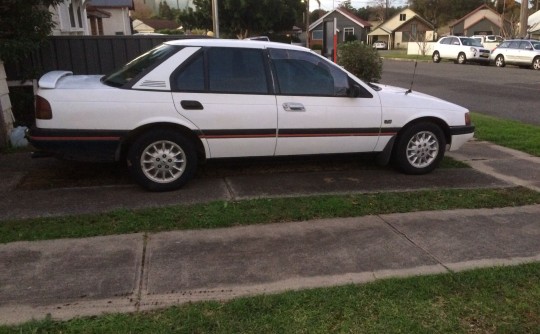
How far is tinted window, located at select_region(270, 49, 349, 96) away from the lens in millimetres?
5668

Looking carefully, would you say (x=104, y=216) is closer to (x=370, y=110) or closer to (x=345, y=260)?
(x=345, y=260)

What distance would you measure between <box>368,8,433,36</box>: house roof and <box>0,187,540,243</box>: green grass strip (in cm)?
7725

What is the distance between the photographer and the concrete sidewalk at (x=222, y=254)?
3.46 m

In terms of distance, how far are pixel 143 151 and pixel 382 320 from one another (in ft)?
10.3

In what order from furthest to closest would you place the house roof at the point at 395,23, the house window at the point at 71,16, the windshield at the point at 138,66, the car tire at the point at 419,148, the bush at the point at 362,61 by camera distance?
the house roof at the point at 395,23
the house window at the point at 71,16
the bush at the point at 362,61
the car tire at the point at 419,148
the windshield at the point at 138,66

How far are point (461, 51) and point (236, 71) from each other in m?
30.5

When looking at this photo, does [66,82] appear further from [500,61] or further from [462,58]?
[462,58]

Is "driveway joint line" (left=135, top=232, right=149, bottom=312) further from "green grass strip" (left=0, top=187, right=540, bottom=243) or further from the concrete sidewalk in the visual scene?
"green grass strip" (left=0, top=187, right=540, bottom=243)

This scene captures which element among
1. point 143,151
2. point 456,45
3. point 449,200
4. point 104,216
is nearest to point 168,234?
point 104,216

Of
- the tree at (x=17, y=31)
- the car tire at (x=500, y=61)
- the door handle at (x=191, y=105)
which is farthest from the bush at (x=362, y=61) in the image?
the car tire at (x=500, y=61)

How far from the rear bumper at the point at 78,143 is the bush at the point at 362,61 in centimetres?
730

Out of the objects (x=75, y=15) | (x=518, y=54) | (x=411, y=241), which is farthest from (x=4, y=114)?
(x=518, y=54)

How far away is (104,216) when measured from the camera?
15.6ft

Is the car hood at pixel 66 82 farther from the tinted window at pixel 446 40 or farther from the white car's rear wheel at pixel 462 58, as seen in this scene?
the tinted window at pixel 446 40
